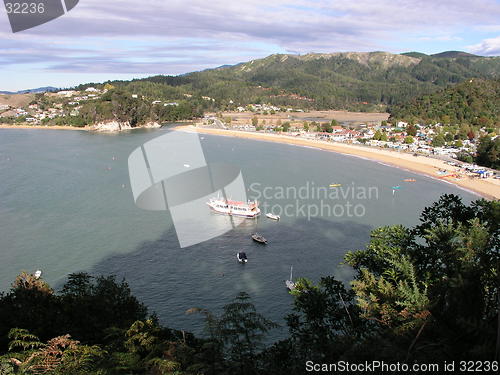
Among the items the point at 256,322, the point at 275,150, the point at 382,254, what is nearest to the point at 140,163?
the point at 256,322

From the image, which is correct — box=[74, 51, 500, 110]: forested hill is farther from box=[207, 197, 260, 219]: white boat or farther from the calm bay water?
box=[207, 197, 260, 219]: white boat

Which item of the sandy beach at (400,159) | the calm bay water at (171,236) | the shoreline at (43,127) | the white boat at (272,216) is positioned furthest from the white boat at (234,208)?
the shoreline at (43,127)

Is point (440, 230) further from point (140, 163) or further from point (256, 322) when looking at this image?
point (140, 163)

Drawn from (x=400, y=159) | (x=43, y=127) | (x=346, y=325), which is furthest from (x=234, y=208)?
(x=43, y=127)

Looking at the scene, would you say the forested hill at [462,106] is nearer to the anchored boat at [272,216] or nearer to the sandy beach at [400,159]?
the sandy beach at [400,159]

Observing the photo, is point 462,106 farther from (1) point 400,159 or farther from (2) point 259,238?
(2) point 259,238
